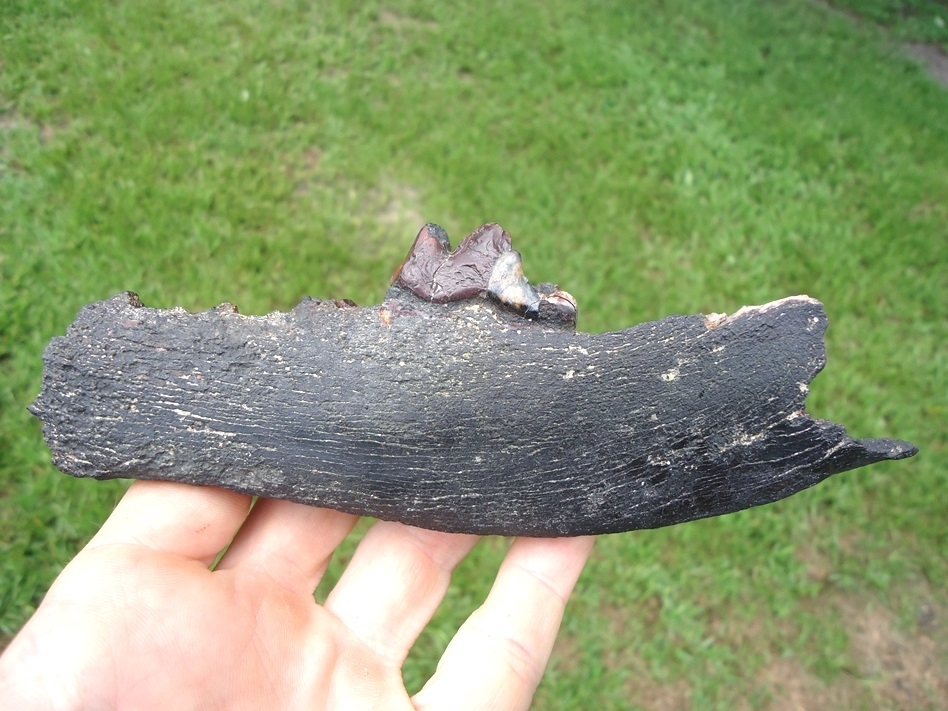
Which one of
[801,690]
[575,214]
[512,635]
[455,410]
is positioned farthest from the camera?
[575,214]

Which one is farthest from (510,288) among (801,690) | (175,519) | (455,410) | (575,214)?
(801,690)

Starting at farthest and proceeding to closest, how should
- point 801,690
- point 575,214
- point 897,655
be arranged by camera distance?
point 575,214, point 897,655, point 801,690

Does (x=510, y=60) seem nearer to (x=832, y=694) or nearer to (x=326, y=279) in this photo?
(x=326, y=279)

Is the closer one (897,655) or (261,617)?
(261,617)

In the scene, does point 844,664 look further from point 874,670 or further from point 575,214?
point 575,214

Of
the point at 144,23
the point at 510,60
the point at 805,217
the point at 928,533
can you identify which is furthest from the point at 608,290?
the point at 144,23

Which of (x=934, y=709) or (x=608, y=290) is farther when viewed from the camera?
(x=608, y=290)
